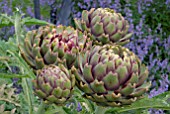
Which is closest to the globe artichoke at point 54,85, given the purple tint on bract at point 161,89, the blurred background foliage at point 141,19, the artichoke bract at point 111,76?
the artichoke bract at point 111,76

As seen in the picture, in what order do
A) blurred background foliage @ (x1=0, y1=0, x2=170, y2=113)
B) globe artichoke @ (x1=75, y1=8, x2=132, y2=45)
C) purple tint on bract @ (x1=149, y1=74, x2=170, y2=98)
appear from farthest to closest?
blurred background foliage @ (x1=0, y1=0, x2=170, y2=113)
purple tint on bract @ (x1=149, y1=74, x2=170, y2=98)
globe artichoke @ (x1=75, y1=8, x2=132, y2=45)

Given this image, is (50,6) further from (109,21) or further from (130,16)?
(109,21)

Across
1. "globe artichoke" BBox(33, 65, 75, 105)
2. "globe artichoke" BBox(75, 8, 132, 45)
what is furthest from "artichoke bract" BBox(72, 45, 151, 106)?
"globe artichoke" BBox(75, 8, 132, 45)

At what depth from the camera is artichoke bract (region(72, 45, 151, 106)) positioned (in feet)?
2.31

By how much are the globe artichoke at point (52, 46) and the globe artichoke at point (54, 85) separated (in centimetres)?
3

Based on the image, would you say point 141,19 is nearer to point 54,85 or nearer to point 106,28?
point 106,28

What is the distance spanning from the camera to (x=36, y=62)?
0.77m

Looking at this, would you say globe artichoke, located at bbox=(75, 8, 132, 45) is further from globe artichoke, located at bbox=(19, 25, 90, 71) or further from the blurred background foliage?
the blurred background foliage

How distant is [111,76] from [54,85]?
0.09 m

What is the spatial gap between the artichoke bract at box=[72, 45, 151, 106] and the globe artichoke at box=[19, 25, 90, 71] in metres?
0.03

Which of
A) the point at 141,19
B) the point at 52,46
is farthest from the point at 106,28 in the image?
the point at 141,19

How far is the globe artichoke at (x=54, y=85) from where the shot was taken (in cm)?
73

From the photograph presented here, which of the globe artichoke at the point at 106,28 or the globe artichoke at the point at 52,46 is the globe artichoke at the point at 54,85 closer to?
the globe artichoke at the point at 52,46

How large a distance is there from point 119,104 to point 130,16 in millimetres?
2069
